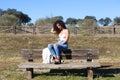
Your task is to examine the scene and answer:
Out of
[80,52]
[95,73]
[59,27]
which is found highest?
[59,27]

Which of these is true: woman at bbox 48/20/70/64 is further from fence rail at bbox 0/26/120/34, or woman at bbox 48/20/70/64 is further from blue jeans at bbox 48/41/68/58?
fence rail at bbox 0/26/120/34

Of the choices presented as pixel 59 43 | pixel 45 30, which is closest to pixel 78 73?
pixel 59 43

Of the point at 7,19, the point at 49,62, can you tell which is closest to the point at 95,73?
the point at 49,62

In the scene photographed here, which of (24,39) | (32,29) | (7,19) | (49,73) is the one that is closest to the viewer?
(49,73)

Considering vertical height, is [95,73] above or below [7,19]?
below

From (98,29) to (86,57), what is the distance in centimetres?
2655

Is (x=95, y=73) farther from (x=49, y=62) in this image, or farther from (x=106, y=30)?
(x=106, y=30)

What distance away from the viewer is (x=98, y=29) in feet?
121

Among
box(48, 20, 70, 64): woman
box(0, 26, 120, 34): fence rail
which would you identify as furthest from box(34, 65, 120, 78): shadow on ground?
box(0, 26, 120, 34): fence rail

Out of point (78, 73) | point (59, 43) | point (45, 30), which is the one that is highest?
point (45, 30)

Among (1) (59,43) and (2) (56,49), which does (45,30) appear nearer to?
(1) (59,43)

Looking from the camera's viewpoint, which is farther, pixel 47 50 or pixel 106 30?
pixel 106 30

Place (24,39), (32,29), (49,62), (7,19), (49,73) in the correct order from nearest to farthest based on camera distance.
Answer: (49,62), (49,73), (24,39), (32,29), (7,19)

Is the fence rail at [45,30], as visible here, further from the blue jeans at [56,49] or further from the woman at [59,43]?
the blue jeans at [56,49]
